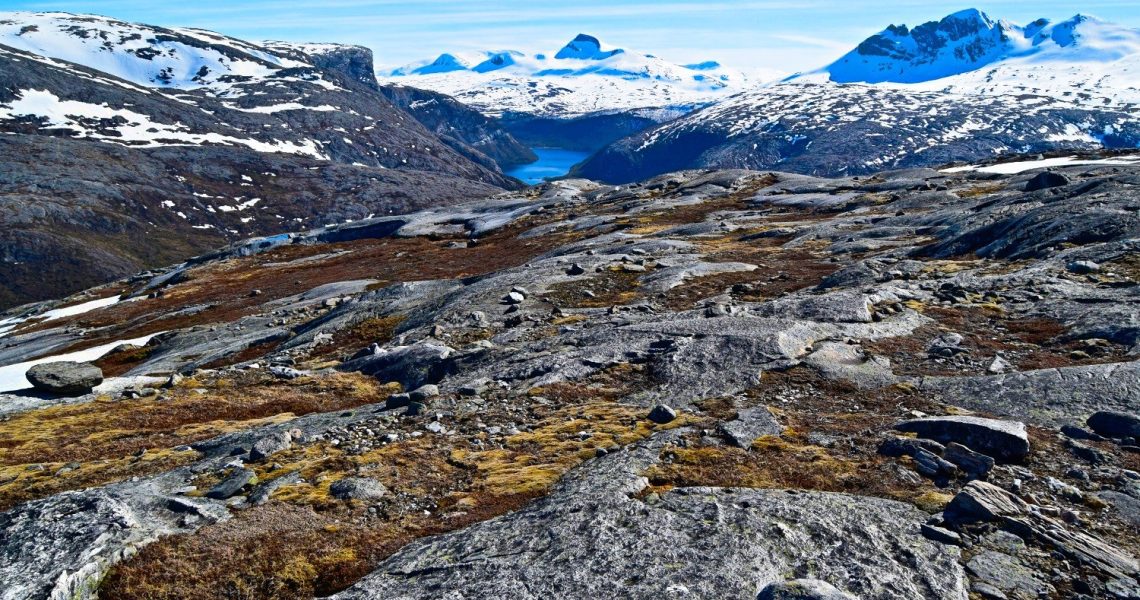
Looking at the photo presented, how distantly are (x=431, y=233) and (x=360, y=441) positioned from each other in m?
87.8

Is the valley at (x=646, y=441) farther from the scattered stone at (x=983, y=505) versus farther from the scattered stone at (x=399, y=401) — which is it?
the scattered stone at (x=399, y=401)

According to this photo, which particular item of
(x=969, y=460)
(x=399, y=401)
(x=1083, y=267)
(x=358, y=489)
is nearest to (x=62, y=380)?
(x=399, y=401)

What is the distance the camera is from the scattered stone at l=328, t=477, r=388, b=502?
14.0 meters

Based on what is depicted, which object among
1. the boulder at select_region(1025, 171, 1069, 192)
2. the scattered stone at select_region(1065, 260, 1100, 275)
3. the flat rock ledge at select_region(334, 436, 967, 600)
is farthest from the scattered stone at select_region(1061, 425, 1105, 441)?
the boulder at select_region(1025, 171, 1069, 192)

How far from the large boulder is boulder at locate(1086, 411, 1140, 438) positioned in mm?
34491

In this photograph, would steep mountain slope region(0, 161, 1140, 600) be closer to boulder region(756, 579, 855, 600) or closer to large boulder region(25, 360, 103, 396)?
boulder region(756, 579, 855, 600)

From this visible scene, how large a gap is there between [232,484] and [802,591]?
39.1 ft

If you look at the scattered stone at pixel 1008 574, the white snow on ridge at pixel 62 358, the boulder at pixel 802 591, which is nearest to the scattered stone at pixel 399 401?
the boulder at pixel 802 591

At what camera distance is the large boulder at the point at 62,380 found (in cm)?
2805

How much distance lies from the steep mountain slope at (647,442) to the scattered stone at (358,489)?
0.23 ft

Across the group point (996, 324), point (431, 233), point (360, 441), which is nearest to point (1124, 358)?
point (996, 324)

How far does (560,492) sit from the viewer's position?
1331cm

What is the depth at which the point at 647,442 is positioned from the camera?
15391 mm

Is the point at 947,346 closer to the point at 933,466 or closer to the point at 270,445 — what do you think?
the point at 933,466
